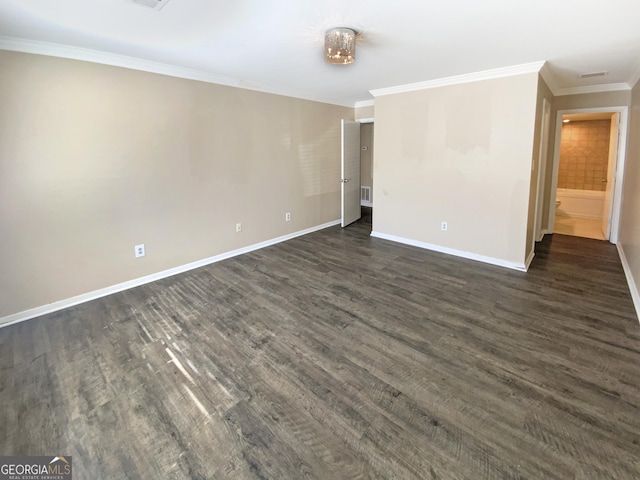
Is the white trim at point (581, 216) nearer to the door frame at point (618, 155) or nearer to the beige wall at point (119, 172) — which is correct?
the door frame at point (618, 155)

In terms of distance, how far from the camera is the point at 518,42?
9.25ft

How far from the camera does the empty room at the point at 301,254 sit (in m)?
1.75

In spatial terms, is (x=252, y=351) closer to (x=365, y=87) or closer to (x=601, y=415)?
(x=601, y=415)

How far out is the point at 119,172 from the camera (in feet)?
11.0

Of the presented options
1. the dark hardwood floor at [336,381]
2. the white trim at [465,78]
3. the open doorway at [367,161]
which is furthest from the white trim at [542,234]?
the open doorway at [367,161]

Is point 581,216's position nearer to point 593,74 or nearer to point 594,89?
point 594,89

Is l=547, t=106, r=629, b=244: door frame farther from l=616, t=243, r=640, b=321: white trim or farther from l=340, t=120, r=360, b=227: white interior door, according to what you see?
l=340, t=120, r=360, b=227: white interior door

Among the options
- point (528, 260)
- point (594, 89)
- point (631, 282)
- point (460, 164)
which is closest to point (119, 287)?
point (460, 164)

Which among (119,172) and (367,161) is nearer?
(119,172)

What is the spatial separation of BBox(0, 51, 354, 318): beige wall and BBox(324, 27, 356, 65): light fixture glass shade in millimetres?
2005

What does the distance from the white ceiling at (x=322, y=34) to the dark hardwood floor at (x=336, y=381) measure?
7.65 ft

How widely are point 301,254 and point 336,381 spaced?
265cm

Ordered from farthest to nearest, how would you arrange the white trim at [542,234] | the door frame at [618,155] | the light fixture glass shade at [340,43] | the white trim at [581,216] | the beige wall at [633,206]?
the white trim at [581,216]
the white trim at [542,234]
the door frame at [618,155]
the beige wall at [633,206]
the light fixture glass shade at [340,43]

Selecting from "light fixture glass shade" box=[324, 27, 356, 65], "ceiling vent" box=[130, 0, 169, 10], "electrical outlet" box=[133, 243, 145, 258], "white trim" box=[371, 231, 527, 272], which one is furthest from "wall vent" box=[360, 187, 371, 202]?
"ceiling vent" box=[130, 0, 169, 10]
